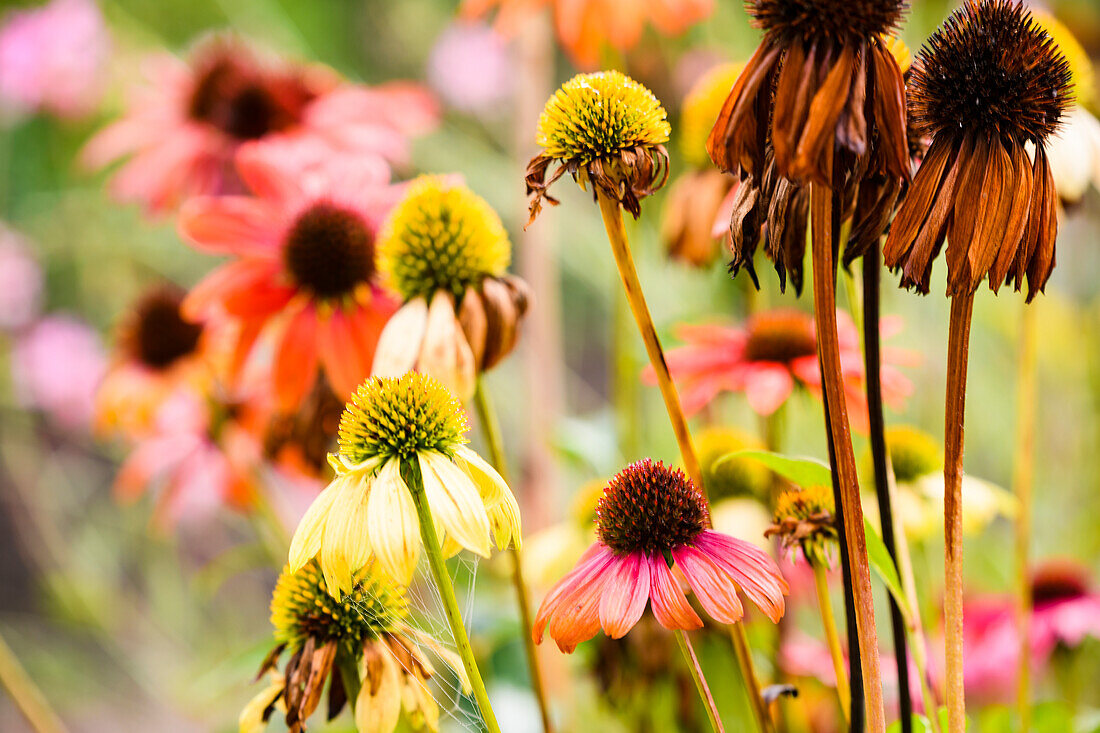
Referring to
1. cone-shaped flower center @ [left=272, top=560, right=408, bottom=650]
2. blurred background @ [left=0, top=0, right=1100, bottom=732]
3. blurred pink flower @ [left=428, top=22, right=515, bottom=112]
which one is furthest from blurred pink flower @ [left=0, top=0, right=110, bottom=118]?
cone-shaped flower center @ [left=272, top=560, right=408, bottom=650]

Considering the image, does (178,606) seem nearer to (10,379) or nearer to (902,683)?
(10,379)

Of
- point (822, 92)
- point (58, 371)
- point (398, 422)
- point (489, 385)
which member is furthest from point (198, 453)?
point (58, 371)

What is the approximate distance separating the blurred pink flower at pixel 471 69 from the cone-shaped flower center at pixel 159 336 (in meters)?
0.87

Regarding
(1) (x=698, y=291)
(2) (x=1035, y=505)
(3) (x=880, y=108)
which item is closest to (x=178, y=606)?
(1) (x=698, y=291)

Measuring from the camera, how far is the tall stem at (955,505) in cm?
22

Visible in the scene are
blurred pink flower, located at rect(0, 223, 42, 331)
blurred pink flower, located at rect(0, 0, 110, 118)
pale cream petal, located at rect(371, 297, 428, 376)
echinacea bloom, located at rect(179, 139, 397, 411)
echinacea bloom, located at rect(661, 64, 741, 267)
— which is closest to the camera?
pale cream petal, located at rect(371, 297, 428, 376)

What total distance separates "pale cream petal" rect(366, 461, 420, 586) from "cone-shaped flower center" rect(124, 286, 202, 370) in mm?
497

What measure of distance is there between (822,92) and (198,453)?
64 centimetres

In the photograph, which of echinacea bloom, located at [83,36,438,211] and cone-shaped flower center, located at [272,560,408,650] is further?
echinacea bloom, located at [83,36,438,211]

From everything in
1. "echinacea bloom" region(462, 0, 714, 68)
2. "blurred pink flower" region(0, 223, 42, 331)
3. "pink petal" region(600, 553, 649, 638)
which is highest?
"echinacea bloom" region(462, 0, 714, 68)

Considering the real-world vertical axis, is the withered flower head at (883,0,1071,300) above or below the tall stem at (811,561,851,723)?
above

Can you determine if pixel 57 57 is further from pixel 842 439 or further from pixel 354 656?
pixel 842 439

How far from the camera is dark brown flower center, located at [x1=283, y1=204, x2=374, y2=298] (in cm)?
45

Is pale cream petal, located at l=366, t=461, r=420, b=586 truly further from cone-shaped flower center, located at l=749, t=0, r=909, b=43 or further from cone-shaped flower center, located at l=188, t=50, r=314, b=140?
cone-shaped flower center, located at l=188, t=50, r=314, b=140
